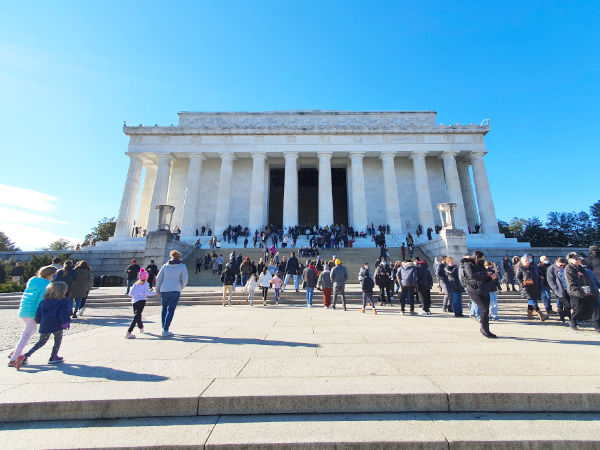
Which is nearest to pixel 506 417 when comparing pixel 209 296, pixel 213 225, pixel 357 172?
pixel 209 296

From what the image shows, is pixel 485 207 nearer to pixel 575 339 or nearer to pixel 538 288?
pixel 538 288

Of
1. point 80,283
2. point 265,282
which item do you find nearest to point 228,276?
point 265,282

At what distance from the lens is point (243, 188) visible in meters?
34.2

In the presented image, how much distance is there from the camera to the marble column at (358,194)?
29.5 metres

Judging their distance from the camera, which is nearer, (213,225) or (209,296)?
(209,296)

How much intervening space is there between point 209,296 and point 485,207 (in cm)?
2902

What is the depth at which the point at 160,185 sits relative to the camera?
3080 cm

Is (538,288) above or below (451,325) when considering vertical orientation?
above

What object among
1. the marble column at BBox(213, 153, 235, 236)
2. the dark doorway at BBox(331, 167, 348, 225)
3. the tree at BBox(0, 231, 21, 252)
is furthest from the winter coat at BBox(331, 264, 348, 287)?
the tree at BBox(0, 231, 21, 252)

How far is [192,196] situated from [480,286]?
2976 cm

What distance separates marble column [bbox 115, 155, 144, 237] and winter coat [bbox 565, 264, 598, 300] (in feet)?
105

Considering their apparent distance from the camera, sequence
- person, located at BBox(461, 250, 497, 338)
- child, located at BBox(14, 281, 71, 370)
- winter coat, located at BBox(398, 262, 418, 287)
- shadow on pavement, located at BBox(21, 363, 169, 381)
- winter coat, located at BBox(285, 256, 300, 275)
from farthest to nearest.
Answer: winter coat, located at BBox(285, 256, 300, 275), winter coat, located at BBox(398, 262, 418, 287), person, located at BBox(461, 250, 497, 338), child, located at BBox(14, 281, 71, 370), shadow on pavement, located at BBox(21, 363, 169, 381)

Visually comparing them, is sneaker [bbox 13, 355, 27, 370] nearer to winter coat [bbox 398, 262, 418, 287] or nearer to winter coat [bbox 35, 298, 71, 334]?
winter coat [bbox 35, 298, 71, 334]

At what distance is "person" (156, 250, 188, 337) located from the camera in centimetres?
591
